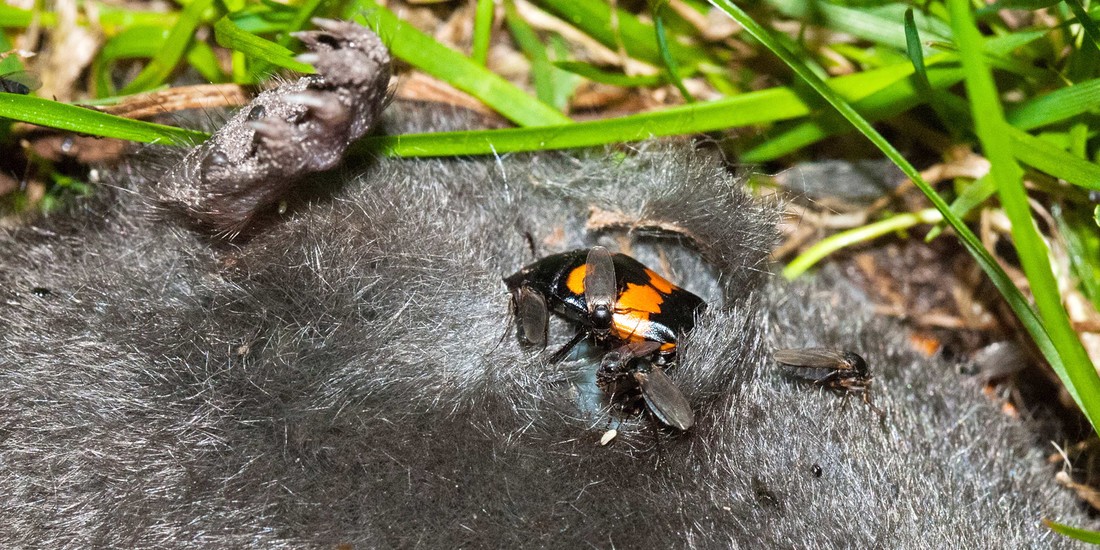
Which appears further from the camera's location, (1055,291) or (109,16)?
(109,16)

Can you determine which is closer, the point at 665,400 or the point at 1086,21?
the point at 665,400

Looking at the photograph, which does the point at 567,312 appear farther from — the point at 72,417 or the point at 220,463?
the point at 72,417

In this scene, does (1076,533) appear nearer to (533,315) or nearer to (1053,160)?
(1053,160)

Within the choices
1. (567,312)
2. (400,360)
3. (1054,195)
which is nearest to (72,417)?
(400,360)

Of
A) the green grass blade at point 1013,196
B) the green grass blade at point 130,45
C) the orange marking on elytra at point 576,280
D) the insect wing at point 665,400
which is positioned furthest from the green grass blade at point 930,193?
the green grass blade at point 130,45

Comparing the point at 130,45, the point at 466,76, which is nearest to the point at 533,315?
the point at 466,76

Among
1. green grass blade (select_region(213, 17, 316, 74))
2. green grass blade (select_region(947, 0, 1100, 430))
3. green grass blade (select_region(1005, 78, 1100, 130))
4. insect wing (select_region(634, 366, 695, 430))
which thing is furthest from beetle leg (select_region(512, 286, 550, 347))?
green grass blade (select_region(1005, 78, 1100, 130))
